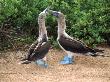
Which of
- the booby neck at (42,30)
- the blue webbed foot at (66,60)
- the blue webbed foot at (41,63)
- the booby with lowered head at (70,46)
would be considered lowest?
the blue webbed foot at (66,60)

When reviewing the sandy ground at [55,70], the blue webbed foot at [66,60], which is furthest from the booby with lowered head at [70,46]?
the sandy ground at [55,70]

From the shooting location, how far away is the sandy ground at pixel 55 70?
8.37 m

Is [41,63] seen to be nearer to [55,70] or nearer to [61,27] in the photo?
[55,70]

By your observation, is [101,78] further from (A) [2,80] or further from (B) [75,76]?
(A) [2,80]

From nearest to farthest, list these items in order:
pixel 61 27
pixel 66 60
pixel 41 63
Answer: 1. pixel 41 63
2. pixel 66 60
3. pixel 61 27

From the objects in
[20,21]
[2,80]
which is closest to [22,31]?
[20,21]

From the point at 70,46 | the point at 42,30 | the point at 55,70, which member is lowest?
the point at 55,70

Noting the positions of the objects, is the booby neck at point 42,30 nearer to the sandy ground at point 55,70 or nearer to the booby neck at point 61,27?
the booby neck at point 61,27

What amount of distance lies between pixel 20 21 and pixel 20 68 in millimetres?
1952

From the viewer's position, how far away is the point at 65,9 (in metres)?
10.9

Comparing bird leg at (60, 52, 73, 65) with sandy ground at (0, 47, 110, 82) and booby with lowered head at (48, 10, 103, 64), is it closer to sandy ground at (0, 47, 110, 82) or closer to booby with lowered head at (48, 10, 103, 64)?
booby with lowered head at (48, 10, 103, 64)

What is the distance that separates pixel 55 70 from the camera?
8852 mm

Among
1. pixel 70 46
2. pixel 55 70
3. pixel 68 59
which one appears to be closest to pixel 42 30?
pixel 70 46

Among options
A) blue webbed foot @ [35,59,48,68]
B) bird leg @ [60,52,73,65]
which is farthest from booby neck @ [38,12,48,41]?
bird leg @ [60,52,73,65]
